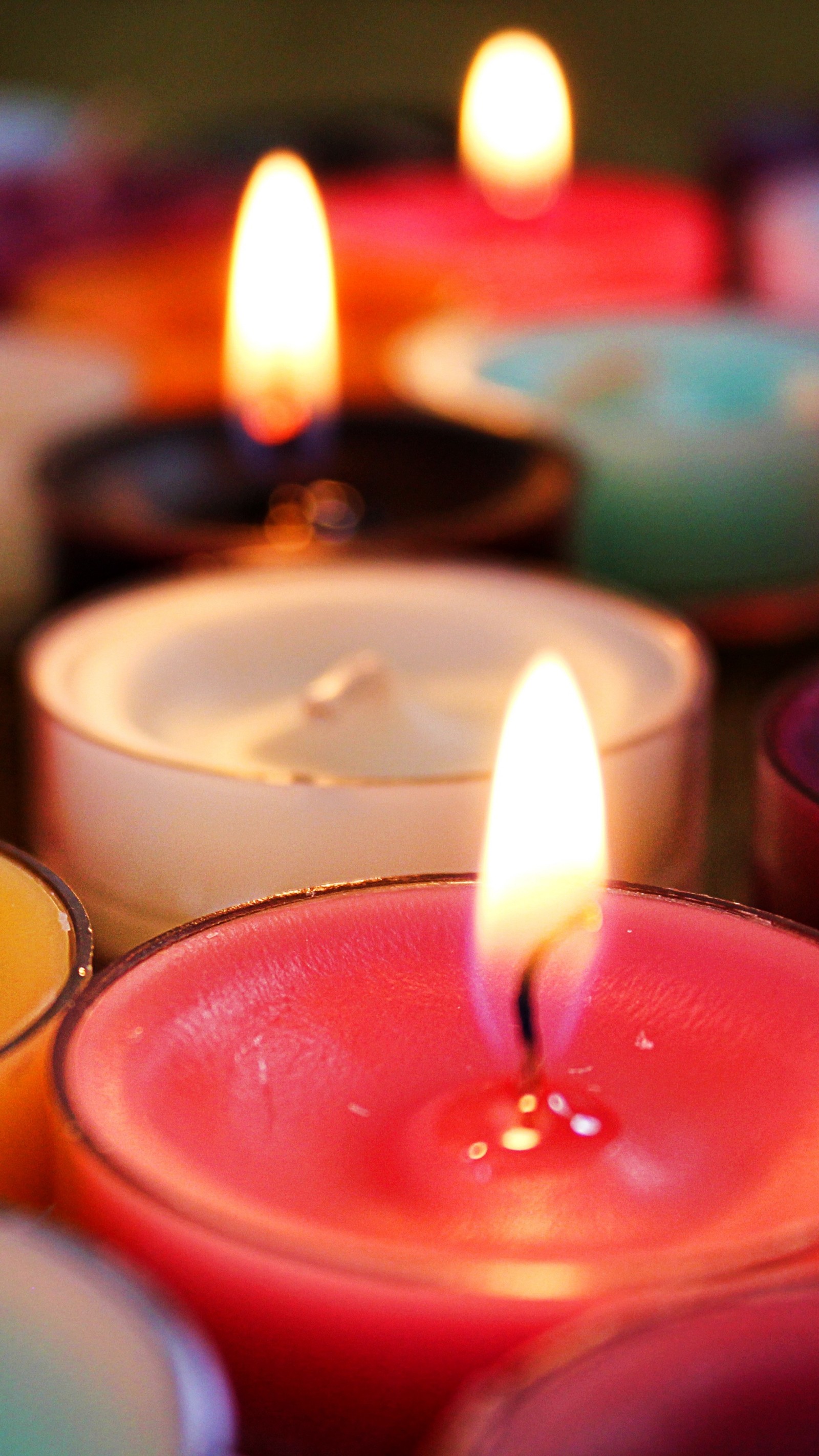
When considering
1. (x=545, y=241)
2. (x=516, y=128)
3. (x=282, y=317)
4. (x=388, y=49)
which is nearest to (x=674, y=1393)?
(x=282, y=317)

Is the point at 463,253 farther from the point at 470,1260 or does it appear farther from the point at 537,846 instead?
the point at 470,1260

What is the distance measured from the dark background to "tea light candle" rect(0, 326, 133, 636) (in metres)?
1.25

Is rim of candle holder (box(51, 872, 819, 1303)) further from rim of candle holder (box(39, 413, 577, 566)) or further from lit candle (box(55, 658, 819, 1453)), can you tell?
rim of candle holder (box(39, 413, 577, 566))

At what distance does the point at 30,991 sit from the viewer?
0.43 metres

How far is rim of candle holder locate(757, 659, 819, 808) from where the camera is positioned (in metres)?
0.48

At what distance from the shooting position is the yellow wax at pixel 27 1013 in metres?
0.39

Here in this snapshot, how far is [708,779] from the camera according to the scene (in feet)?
2.39

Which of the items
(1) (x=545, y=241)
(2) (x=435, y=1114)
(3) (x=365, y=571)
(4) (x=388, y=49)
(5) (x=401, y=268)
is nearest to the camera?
(2) (x=435, y=1114)

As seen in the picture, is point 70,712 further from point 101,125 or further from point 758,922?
point 101,125

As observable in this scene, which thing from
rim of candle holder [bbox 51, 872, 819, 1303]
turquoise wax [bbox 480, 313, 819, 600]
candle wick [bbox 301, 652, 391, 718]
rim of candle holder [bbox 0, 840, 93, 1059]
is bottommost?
turquoise wax [bbox 480, 313, 819, 600]

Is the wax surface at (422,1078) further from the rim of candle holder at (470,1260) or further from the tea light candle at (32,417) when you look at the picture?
the tea light candle at (32,417)

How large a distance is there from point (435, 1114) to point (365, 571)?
318mm

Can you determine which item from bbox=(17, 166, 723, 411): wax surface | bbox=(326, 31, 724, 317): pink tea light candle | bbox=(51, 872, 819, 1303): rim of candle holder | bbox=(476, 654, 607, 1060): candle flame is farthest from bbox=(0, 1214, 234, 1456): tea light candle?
bbox=(326, 31, 724, 317): pink tea light candle

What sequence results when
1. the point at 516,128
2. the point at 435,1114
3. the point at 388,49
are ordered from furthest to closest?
the point at 388,49
the point at 516,128
the point at 435,1114
